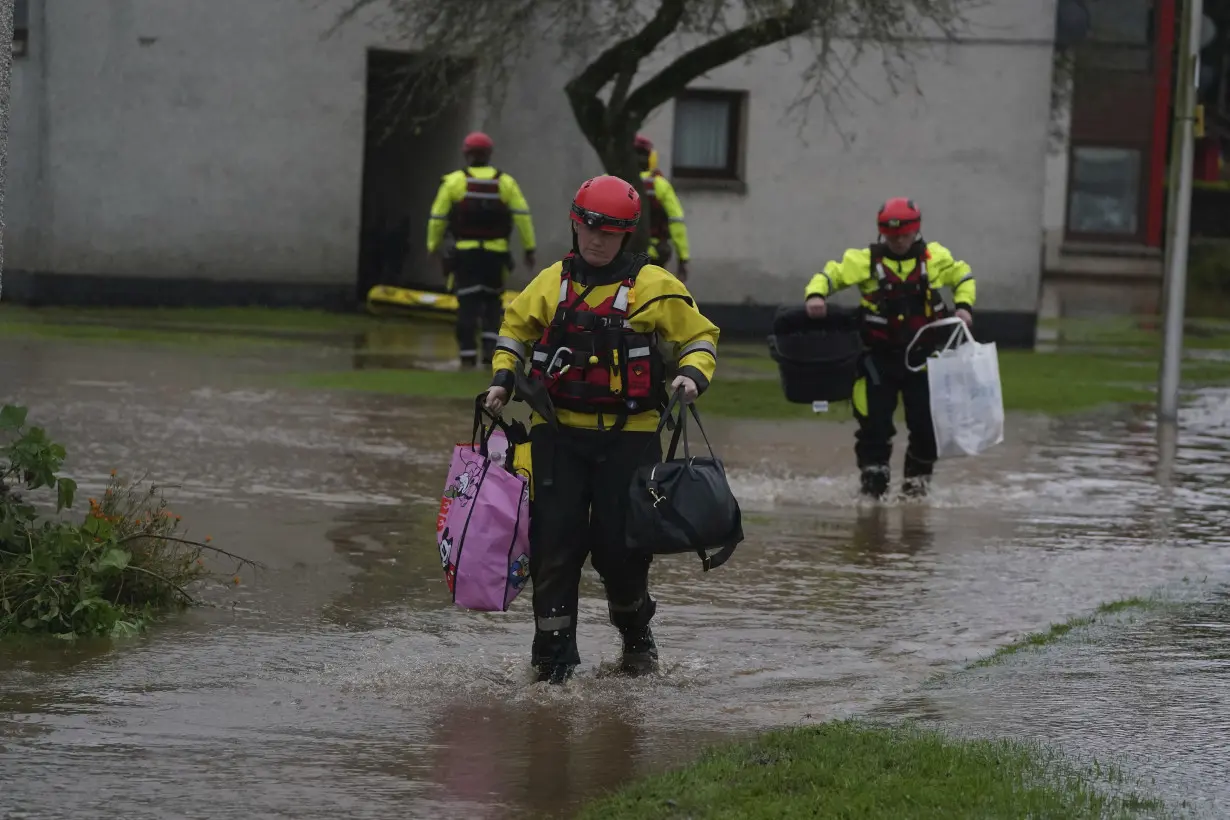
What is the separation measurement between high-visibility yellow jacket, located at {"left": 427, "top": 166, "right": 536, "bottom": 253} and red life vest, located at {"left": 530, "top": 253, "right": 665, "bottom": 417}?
10.1 meters

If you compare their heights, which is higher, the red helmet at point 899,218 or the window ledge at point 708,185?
the window ledge at point 708,185

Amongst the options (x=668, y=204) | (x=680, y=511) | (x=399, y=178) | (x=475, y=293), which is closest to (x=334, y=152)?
(x=399, y=178)

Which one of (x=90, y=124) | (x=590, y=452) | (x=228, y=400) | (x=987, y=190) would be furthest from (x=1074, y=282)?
(x=590, y=452)

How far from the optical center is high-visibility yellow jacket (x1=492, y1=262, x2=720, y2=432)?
261 inches

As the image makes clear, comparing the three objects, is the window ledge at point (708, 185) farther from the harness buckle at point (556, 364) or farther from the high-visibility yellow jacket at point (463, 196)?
the harness buckle at point (556, 364)

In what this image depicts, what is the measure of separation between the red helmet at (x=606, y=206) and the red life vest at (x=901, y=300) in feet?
15.1

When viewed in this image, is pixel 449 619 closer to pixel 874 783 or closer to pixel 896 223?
pixel 874 783

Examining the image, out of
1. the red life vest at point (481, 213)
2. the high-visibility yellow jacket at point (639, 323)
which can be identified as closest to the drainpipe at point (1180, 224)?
the red life vest at point (481, 213)

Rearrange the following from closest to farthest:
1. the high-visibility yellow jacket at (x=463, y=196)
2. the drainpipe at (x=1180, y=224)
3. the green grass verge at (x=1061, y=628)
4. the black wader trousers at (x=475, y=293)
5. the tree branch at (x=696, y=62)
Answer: the green grass verge at (x=1061, y=628), the drainpipe at (x=1180, y=224), the tree branch at (x=696, y=62), the high-visibility yellow jacket at (x=463, y=196), the black wader trousers at (x=475, y=293)

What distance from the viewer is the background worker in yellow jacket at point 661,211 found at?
1812 cm

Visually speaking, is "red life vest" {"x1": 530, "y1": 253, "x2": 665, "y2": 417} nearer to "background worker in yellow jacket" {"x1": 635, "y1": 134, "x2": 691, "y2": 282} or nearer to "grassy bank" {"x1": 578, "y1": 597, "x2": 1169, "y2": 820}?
"grassy bank" {"x1": 578, "y1": 597, "x2": 1169, "y2": 820}

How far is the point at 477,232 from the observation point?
Answer: 55.8 ft

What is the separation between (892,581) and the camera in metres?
8.88

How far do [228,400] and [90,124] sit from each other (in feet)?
29.6
